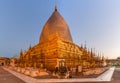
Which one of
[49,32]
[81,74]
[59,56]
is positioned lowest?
[81,74]

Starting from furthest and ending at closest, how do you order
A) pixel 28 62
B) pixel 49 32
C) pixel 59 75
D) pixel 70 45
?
pixel 49 32 → pixel 70 45 → pixel 28 62 → pixel 59 75

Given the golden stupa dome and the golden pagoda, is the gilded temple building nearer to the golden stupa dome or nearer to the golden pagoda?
the golden pagoda

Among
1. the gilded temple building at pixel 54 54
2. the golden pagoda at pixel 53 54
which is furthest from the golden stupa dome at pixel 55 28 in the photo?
the golden pagoda at pixel 53 54

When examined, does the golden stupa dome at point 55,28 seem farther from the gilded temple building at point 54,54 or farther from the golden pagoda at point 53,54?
the golden pagoda at point 53,54

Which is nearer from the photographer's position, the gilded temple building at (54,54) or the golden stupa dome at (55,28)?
the gilded temple building at (54,54)

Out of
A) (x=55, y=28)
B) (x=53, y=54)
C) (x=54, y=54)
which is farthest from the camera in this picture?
(x=55, y=28)

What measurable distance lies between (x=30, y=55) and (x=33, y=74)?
1306cm

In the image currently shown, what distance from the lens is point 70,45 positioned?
3400cm

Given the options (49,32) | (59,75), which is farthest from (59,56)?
(49,32)

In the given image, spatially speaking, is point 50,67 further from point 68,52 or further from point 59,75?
point 59,75

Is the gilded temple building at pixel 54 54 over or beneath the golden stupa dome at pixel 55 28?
beneath

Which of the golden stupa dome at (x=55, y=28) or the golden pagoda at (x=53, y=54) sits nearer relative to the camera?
the golden pagoda at (x=53, y=54)

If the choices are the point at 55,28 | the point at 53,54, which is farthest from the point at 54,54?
the point at 55,28

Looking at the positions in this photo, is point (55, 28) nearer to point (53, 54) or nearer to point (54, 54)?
point (53, 54)
